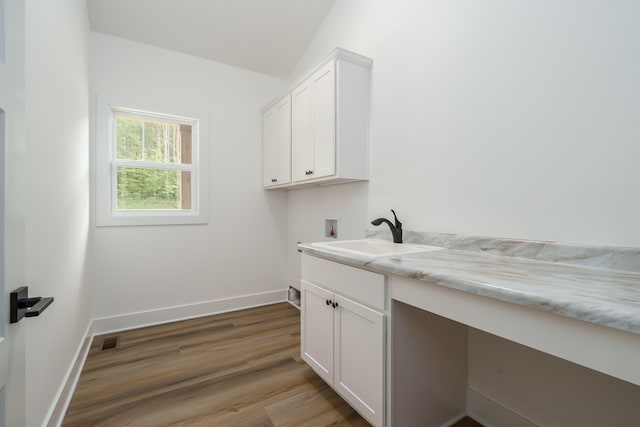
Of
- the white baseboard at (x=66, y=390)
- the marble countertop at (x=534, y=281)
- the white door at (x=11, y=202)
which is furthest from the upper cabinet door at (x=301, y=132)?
the white baseboard at (x=66, y=390)

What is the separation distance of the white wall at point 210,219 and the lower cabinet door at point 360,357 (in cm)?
186

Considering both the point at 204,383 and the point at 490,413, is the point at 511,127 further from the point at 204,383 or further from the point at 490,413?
the point at 204,383

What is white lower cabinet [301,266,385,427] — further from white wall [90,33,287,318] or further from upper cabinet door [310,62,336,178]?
white wall [90,33,287,318]

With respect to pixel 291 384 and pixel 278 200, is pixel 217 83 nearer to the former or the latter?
pixel 278 200

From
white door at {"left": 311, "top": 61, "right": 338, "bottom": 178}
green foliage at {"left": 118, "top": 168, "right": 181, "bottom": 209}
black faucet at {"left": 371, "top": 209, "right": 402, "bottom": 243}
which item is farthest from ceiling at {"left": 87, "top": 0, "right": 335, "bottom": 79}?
black faucet at {"left": 371, "top": 209, "right": 402, "bottom": 243}

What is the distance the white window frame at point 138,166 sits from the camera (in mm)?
2463

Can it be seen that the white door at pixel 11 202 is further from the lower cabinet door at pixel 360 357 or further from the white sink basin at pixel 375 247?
the white sink basin at pixel 375 247

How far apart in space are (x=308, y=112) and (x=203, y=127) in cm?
120

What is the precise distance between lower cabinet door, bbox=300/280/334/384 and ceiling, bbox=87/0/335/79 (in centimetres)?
244

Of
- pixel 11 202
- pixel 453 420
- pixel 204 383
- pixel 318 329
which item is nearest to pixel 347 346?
pixel 318 329

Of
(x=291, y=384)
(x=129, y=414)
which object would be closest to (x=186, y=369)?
(x=129, y=414)

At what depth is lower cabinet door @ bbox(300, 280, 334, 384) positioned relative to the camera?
5.24 feet

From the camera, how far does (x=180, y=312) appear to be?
2807 millimetres

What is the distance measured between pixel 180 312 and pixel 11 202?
8.07 ft
